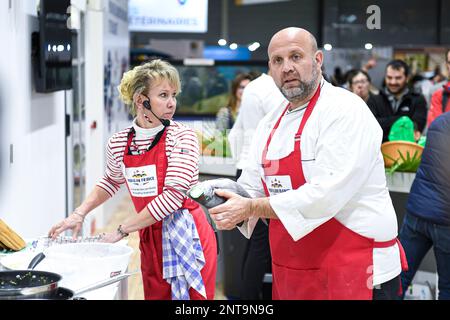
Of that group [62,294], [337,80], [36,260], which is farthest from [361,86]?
[62,294]

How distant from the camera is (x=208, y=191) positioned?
1940 millimetres

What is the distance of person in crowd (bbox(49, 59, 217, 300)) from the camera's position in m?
2.25

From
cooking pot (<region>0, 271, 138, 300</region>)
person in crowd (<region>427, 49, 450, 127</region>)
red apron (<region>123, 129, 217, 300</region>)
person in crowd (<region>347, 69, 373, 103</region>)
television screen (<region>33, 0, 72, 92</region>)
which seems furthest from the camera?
person in crowd (<region>427, 49, 450, 127</region>)


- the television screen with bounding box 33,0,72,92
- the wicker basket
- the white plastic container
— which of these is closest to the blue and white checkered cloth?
the white plastic container

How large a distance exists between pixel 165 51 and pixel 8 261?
333 inches

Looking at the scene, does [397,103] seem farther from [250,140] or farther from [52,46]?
[52,46]

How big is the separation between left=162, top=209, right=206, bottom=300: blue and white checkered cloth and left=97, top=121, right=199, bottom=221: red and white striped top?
0.37ft

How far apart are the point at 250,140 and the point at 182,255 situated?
1.84ft

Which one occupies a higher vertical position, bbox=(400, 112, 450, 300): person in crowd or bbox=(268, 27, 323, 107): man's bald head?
bbox=(268, 27, 323, 107): man's bald head

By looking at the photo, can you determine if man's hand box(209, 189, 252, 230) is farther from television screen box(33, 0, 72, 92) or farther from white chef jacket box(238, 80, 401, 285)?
television screen box(33, 0, 72, 92)

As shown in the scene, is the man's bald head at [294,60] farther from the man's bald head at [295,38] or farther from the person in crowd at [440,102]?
the person in crowd at [440,102]

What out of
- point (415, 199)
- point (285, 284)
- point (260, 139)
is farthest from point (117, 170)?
point (415, 199)

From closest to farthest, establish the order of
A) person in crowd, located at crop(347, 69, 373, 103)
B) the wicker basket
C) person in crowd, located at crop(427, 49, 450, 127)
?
1. person in crowd, located at crop(347, 69, 373, 103)
2. the wicker basket
3. person in crowd, located at crop(427, 49, 450, 127)

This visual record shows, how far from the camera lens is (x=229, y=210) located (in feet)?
6.39
